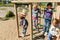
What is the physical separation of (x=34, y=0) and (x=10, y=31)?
2602 millimetres

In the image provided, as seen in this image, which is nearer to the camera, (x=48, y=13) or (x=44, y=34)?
(x=48, y=13)

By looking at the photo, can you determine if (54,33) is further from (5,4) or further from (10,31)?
(5,4)

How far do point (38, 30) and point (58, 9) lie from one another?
191cm

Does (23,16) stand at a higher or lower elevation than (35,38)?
higher

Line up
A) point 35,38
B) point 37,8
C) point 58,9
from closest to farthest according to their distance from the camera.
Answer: point 58,9 < point 35,38 < point 37,8

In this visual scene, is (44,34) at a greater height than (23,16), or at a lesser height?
lesser

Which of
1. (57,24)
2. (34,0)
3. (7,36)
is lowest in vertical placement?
(7,36)

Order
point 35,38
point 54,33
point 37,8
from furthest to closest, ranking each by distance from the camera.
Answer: point 37,8
point 35,38
point 54,33

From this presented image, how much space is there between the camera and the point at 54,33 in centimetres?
639

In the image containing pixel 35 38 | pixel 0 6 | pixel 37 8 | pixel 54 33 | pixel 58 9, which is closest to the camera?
pixel 54 33

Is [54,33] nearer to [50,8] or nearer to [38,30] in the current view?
[50,8]

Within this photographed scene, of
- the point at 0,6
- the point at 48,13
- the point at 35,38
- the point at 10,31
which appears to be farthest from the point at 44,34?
the point at 0,6

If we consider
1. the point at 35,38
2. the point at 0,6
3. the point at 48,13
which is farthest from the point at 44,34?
the point at 0,6

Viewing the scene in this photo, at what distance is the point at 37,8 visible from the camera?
8695 mm
